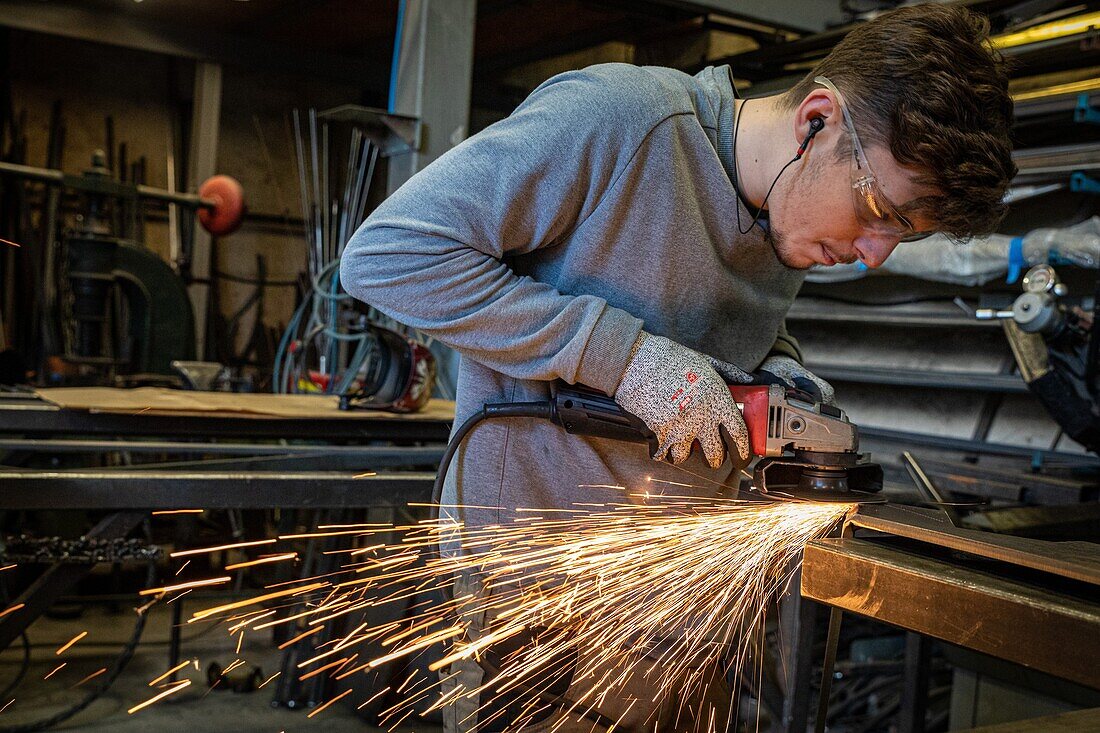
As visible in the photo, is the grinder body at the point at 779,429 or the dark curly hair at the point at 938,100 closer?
the dark curly hair at the point at 938,100

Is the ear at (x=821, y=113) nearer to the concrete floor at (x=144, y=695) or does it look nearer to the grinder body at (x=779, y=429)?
the grinder body at (x=779, y=429)

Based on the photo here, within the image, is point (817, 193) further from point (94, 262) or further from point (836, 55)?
point (94, 262)

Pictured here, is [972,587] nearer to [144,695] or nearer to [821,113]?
[821,113]

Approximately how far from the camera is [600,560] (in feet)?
5.36

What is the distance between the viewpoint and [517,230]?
1.42 meters

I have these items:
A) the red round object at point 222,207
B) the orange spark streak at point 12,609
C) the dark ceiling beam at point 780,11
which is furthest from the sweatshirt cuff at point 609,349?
the red round object at point 222,207

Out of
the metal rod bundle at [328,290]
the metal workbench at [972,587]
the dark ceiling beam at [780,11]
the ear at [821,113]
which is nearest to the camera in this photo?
the metal workbench at [972,587]

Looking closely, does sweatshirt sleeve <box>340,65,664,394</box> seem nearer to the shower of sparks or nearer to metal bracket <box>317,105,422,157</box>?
the shower of sparks

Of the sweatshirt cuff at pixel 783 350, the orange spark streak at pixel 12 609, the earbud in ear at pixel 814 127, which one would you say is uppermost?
the earbud in ear at pixel 814 127

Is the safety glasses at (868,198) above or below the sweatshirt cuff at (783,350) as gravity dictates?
above

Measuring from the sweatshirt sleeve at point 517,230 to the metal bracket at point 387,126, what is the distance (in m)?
2.47

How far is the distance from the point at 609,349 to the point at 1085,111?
293 cm

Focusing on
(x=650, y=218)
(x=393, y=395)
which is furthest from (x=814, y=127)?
(x=393, y=395)

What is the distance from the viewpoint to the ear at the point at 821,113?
140 cm
